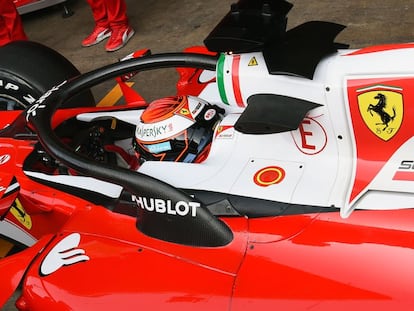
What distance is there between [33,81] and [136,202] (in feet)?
3.87

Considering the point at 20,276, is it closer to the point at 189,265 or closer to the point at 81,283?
the point at 81,283

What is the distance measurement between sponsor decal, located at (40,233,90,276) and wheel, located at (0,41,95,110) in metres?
1.09

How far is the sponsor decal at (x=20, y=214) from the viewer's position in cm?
219

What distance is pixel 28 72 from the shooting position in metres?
2.75

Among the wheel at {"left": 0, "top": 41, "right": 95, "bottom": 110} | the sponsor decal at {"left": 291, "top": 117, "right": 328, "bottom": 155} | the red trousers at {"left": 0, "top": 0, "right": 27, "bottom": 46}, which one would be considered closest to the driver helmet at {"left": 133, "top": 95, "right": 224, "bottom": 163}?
the sponsor decal at {"left": 291, "top": 117, "right": 328, "bottom": 155}

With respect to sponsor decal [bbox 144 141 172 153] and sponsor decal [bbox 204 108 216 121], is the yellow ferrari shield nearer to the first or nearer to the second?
sponsor decal [bbox 204 108 216 121]

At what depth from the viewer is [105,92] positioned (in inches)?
159

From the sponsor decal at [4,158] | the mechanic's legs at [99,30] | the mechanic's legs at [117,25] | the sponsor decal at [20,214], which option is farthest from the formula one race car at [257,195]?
the mechanic's legs at [99,30]

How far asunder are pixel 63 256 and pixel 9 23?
10.2ft

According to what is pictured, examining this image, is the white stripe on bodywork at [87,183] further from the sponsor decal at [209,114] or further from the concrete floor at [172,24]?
the concrete floor at [172,24]

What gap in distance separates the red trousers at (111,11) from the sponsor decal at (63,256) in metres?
3.06

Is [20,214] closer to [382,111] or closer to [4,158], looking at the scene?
[4,158]

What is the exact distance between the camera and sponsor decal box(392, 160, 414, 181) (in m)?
1.58

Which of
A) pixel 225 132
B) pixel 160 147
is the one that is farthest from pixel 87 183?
A: pixel 225 132
